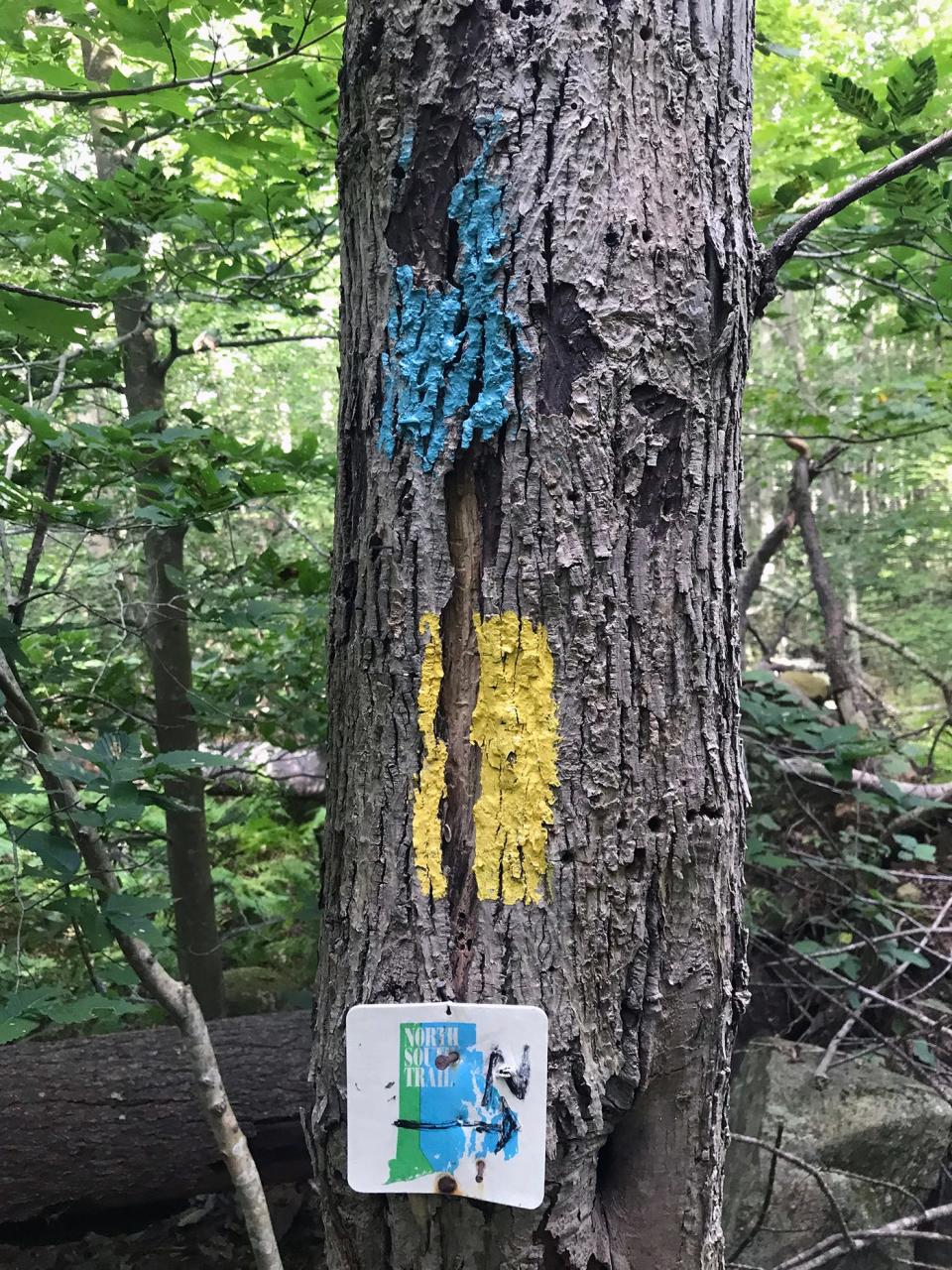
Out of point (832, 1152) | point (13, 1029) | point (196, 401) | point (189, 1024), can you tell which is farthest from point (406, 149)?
point (196, 401)

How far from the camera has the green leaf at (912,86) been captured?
164 cm

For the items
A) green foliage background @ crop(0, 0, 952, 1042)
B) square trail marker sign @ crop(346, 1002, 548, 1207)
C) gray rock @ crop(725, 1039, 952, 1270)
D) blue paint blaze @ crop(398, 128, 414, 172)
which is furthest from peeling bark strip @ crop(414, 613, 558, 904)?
gray rock @ crop(725, 1039, 952, 1270)

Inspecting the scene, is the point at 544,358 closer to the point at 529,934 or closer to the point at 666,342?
the point at 666,342

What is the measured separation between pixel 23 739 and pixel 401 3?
1.40 metres

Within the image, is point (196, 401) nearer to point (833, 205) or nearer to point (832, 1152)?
point (833, 205)

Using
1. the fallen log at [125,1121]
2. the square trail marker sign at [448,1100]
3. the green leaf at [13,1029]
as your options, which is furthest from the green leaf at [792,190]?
the fallen log at [125,1121]

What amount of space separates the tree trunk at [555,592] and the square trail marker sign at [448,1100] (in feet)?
0.08

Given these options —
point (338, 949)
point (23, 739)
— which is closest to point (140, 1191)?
point (23, 739)

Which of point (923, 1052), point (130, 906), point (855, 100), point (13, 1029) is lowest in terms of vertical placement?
point (923, 1052)

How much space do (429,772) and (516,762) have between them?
0.31 feet

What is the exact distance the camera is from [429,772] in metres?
0.88

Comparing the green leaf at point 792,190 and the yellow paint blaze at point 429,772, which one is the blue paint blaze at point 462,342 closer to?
the yellow paint blaze at point 429,772

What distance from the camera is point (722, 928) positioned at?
3.01ft

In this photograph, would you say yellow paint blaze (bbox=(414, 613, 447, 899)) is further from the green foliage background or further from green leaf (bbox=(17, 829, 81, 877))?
green leaf (bbox=(17, 829, 81, 877))
